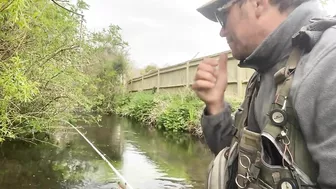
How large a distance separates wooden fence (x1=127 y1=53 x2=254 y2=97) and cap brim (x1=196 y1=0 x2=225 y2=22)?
5209 millimetres

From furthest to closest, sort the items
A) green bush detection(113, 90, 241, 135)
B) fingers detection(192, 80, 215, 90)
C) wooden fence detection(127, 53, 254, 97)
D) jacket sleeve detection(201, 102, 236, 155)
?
green bush detection(113, 90, 241, 135) < wooden fence detection(127, 53, 254, 97) < jacket sleeve detection(201, 102, 236, 155) < fingers detection(192, 80, 215, 90)

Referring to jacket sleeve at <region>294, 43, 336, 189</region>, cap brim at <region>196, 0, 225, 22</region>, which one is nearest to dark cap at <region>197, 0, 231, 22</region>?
cap brim at <region>196, 0, 225, 22</region>

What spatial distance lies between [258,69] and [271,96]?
0.46 ft

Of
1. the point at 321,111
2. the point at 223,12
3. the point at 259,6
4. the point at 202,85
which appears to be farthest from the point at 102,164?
the point at 321,111

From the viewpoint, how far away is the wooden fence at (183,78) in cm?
873

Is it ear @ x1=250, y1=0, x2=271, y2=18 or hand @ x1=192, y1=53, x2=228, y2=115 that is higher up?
ear @ x1=250, y1=0, x2=271, y2=18

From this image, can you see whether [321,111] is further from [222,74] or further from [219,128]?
[219,128]

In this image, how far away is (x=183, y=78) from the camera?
12797 mm

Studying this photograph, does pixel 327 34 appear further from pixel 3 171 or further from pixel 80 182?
pixel 3 171

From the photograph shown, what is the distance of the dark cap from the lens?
55.9 inches

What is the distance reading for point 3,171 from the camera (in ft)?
15.4

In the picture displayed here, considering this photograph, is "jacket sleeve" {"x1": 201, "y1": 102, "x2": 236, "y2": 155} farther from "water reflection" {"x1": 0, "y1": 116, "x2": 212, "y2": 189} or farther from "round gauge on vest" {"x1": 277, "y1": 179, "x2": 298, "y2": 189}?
"water reflection" {"x1": 0, "y1": 116, "x2": 212, "y2": 189}

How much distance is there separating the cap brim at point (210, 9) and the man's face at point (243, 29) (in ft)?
0.27

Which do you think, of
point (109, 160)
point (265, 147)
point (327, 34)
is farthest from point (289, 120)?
point (109, 160)
